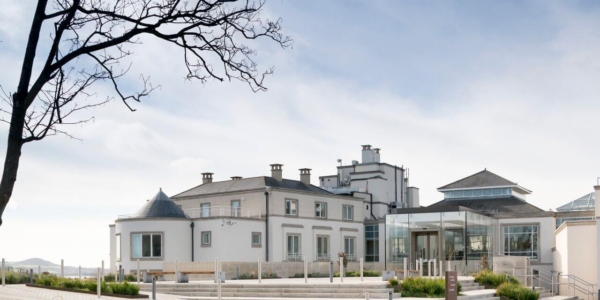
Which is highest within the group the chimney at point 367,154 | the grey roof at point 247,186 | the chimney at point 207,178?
the chimney at point 367,154

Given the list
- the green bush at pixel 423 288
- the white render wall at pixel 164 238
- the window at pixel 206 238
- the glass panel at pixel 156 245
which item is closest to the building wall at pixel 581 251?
the green bush at pixel 423 288

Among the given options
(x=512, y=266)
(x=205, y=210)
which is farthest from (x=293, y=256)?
(x=512, y=266)

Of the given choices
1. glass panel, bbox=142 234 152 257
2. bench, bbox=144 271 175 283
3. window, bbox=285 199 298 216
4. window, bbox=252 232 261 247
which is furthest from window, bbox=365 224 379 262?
bench, bbox=144 271 175 283

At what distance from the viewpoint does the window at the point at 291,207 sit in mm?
43362

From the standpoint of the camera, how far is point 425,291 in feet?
75.7

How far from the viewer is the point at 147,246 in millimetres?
38094

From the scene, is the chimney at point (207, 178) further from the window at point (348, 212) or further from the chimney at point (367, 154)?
the chimney at point (367, 154)

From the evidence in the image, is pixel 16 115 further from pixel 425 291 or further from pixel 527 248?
pixel 527 248

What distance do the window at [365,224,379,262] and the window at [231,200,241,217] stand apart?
34.1ft

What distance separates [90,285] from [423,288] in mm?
11049

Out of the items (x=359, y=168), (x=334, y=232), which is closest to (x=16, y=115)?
(x=334, y=232)

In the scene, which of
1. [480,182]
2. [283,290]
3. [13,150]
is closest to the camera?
[13,150]

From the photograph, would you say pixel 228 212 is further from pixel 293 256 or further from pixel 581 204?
pixel 581 204

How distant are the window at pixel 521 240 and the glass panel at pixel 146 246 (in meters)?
22.0
